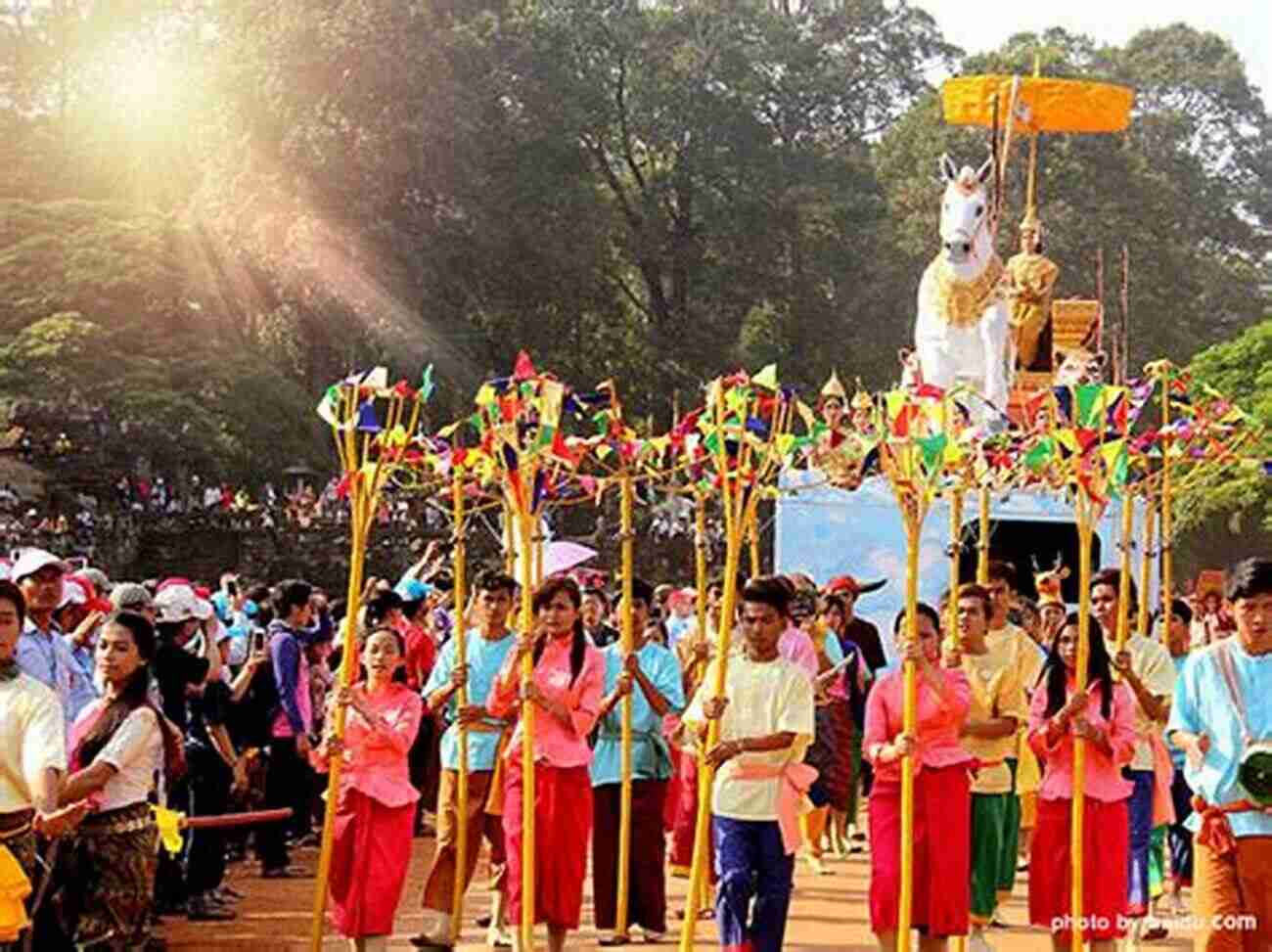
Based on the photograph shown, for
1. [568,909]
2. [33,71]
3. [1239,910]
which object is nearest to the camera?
[1239,910]

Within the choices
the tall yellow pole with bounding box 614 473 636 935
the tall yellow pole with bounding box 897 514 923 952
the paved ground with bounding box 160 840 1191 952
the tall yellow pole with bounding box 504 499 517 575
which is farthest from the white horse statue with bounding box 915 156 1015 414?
the tall yellow pole with bounding box 897 514 923 952

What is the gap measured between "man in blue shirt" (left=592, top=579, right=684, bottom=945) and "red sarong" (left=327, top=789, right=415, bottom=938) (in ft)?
4.56

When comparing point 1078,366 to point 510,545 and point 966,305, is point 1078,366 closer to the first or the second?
point 966,305

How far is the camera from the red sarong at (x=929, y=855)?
7.62m

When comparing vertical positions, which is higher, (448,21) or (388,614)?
(448,21)

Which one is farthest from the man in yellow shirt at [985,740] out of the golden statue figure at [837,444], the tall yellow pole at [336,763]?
the tall yellow pole at [336,763]

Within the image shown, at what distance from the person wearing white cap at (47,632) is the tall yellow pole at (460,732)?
1460 millimetres

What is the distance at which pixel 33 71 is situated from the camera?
37562mm

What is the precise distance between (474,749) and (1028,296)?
15796mm

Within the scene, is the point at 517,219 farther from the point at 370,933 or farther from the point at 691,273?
the point at 370,933

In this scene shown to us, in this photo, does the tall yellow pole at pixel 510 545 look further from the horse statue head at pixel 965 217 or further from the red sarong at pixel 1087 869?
the horse statue head at pixel 965 217

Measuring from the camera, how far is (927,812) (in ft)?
25.1

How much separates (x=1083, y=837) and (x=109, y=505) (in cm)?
2010

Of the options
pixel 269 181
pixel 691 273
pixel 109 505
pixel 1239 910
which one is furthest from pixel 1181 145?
pixel 1239 910
